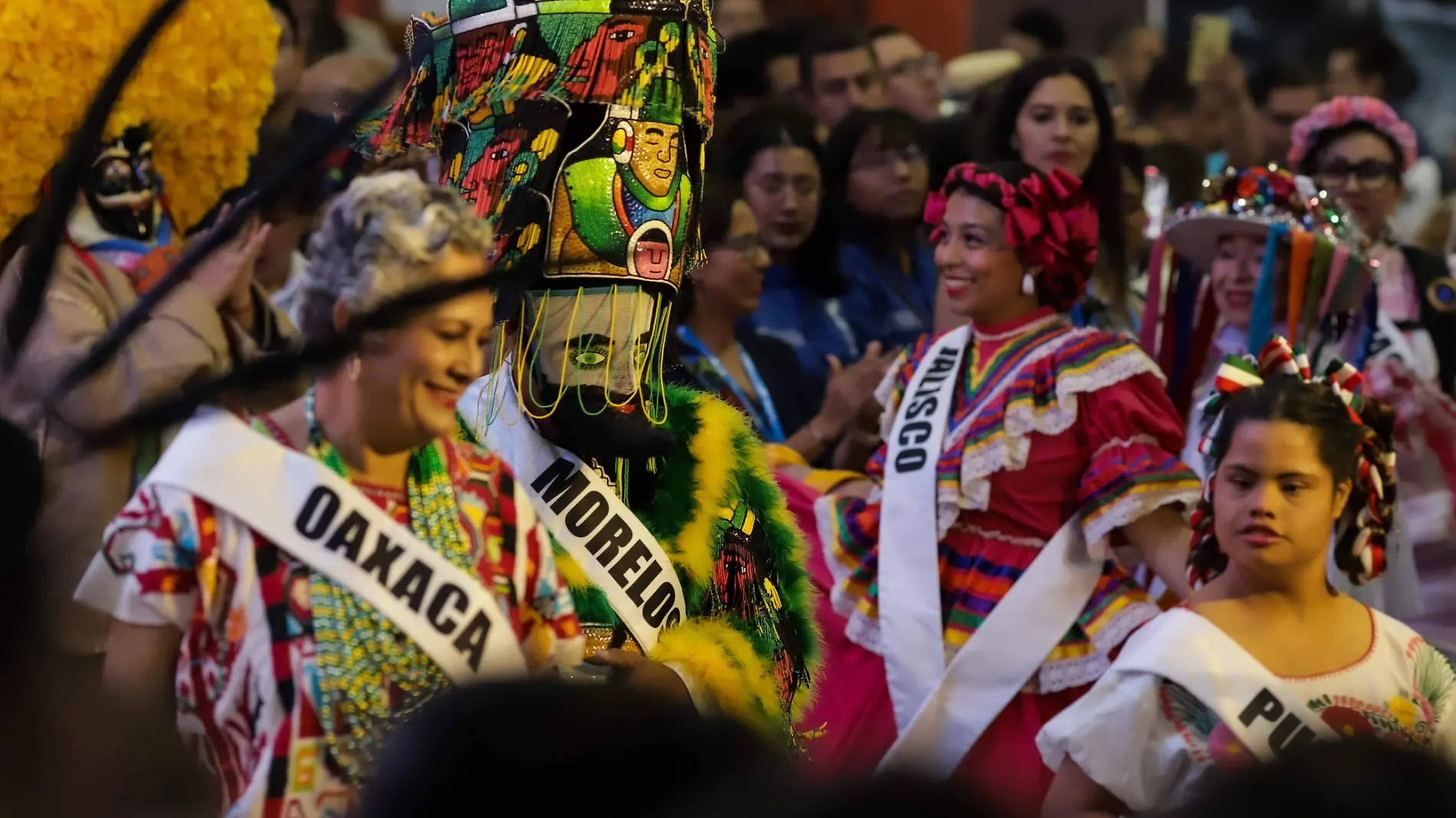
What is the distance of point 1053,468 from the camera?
12.6ft

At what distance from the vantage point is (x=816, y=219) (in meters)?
5.60

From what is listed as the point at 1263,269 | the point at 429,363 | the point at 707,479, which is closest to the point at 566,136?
the point at 707,479

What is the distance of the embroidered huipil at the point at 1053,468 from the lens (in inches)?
147

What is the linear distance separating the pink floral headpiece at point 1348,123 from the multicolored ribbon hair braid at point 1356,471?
2.78 m

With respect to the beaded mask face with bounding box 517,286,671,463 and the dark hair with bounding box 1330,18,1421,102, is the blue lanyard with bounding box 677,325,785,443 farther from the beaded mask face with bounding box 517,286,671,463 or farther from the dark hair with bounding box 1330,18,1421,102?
the dark hair with bounding box 1330,18,1421,102

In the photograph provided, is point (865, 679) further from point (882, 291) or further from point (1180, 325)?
point (882, 291)

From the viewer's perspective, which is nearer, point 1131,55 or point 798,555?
point 798,555

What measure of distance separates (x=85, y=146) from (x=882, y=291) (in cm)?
414

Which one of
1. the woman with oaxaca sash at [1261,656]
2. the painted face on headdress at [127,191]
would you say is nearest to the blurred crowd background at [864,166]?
the painted face on headdress at [127,191]

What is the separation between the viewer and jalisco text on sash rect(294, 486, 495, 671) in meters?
1.94

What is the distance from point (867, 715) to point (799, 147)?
192 centimetres

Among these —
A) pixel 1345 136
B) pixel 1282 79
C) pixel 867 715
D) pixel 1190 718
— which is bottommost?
pixel 867 715

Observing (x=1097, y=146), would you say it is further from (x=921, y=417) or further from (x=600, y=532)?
(x=600, y=532)

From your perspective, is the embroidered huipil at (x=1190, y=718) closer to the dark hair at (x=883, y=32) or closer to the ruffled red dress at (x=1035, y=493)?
the ruffled red dress at (x=1035, y=493)
